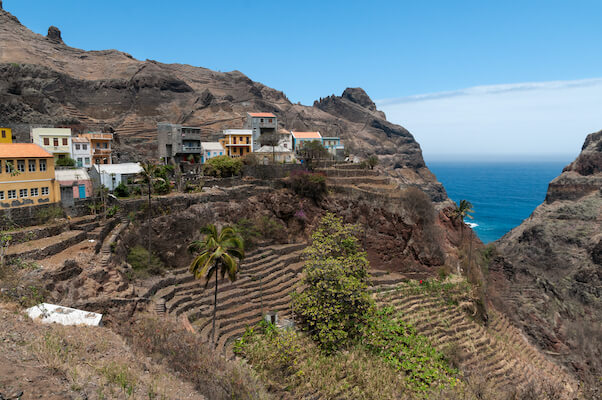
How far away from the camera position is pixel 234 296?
2616 cm

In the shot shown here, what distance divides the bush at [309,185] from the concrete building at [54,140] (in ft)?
81.8

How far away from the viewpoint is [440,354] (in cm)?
2422

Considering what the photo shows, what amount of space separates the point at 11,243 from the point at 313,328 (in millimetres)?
19546

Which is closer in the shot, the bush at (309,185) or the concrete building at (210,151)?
the bush at (309,185)

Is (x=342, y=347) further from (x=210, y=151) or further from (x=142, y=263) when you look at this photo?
(x=210, y=151)

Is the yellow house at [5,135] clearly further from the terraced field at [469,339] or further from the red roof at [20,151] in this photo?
the terraced field at [469,339]

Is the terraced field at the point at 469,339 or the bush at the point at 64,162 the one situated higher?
the bush at the point at 64,162

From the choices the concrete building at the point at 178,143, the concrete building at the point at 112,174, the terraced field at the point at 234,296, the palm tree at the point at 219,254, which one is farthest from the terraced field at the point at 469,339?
the concrete building at the point at 178,143

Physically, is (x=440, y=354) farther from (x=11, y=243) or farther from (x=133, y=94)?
(x=133, y=94)

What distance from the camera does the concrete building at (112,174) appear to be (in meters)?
35.1

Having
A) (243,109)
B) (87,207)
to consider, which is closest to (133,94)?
(243,109)

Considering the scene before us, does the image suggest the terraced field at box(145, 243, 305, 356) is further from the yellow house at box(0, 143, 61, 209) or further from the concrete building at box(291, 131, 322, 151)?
the concrete building at box(291, 131, 322, 151)

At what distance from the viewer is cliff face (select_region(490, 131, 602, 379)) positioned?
40.0 m

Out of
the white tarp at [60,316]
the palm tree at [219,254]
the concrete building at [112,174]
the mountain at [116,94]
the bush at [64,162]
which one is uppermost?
the mountain at [116,94]
